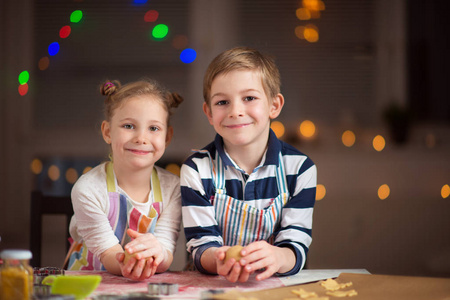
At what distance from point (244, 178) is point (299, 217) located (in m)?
0.14

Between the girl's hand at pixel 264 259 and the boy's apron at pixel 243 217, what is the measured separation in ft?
0.31

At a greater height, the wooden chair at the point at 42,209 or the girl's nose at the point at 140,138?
the girl's nose at the point at 140,138

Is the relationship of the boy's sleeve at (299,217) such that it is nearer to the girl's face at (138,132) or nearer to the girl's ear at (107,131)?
the girl's face at (138,132)

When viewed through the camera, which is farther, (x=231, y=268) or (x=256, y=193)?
(x=256, y=193)

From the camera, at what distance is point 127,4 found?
3203 millimetres

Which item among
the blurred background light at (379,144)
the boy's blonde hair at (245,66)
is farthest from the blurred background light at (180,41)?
the boy's blonde hair at (245,66)

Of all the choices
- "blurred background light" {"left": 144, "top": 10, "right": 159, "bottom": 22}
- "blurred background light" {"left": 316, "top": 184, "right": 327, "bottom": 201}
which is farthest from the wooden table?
"blurred background light" {"left": 144, "top": 10, "right": 159, "bottom": 22}

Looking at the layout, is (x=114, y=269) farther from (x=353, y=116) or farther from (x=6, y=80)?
(x=6, y=80)

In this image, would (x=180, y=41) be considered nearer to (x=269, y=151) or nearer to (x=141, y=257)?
(x=269, y=151)

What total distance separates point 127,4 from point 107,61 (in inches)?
15.0

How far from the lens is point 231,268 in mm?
849

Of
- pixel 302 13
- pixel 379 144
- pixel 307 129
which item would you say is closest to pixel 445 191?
pixel 379 144

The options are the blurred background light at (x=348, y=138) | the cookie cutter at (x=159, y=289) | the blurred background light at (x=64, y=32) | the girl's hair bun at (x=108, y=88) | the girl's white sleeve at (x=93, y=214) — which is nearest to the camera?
the cookie cutter at (x=159, y=289)

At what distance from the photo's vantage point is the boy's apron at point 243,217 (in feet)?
3.35
